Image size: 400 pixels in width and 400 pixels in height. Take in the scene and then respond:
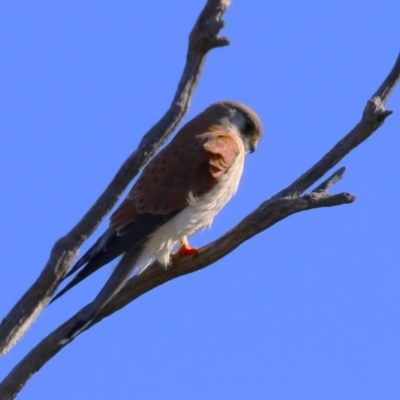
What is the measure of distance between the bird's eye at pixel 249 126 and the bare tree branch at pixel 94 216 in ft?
7.80

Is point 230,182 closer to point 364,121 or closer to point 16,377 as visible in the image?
point 364,121

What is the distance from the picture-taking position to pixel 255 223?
13.5 ft

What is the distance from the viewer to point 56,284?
12.1 feet

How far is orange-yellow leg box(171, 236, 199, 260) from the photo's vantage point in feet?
16.3

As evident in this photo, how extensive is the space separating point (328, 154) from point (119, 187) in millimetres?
1023

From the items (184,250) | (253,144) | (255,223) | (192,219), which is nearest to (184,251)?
(184,250)

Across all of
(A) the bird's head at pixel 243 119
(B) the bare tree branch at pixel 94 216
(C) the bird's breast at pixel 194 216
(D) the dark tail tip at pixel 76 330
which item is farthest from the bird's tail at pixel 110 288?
(A) the bird's head at pixel 243 119

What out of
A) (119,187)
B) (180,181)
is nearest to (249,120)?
(180,181)

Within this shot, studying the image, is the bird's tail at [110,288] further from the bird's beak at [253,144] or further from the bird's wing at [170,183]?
the bird's beak at [253,144]

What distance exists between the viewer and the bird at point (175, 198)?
190 inches

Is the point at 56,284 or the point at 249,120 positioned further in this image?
the point at 249,120

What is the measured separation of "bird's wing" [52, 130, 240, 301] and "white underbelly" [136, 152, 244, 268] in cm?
4

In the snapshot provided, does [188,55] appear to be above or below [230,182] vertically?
below

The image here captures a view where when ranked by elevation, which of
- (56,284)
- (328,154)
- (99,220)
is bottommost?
(56,284)
